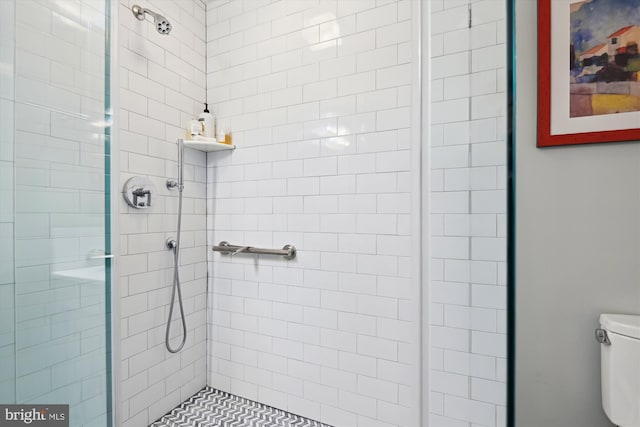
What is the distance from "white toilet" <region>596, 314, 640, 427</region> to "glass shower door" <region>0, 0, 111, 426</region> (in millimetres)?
1187

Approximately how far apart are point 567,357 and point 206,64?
2.15 meters

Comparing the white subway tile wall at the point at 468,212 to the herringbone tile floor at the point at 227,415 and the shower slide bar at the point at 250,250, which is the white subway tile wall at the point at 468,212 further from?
the herringbone tile floor at the point at 227,415

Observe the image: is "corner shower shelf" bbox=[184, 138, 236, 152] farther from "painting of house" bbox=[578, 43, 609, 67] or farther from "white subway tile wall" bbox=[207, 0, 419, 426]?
"painting of house" bbox=[578, 43, 609, 67]

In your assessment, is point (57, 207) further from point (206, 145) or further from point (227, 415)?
point (227, 415)

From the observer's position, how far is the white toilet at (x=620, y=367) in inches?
18.4

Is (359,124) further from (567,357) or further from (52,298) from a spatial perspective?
(52,298)

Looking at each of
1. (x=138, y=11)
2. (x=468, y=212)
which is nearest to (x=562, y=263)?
(x=468, y=212)

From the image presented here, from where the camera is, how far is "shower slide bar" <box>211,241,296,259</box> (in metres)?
1.64

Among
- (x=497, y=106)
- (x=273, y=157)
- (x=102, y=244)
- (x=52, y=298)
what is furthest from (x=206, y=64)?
(x=497, y=106)

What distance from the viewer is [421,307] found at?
0.65 m

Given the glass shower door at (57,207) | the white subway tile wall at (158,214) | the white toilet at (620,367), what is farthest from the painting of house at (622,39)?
the white subway tile wall at (158,214)

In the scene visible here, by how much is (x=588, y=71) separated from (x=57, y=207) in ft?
4.01

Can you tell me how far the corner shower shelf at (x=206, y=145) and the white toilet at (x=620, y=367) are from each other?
1.70 m

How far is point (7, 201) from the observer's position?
78cm
